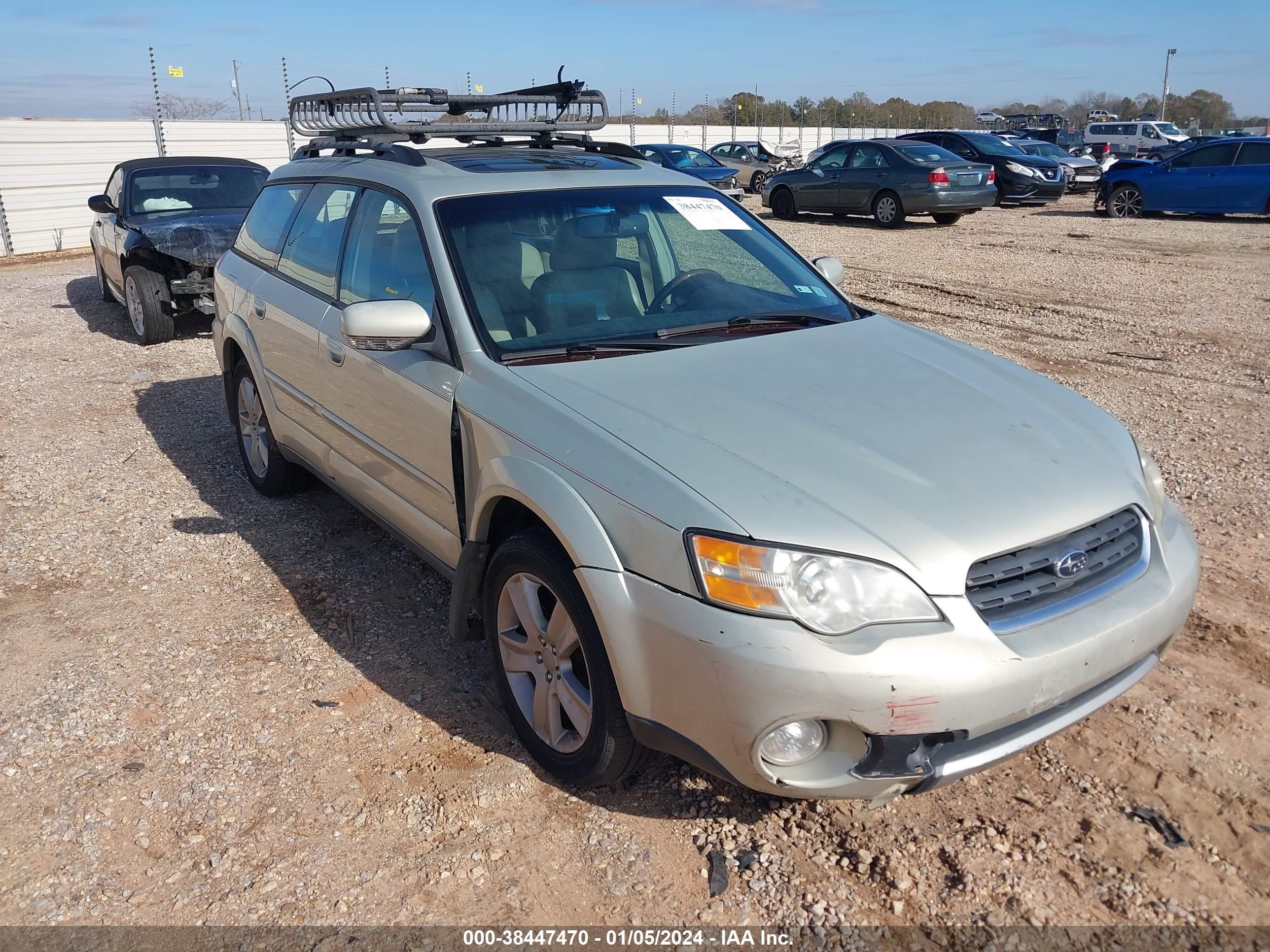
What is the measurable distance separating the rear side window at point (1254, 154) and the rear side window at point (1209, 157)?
94 mm

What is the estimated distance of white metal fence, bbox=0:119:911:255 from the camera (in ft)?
56.6

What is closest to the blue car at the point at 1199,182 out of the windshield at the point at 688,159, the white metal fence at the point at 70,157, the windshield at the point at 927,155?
the windshield at the point at 927,155

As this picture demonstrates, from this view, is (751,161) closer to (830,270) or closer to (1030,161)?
(1030,161)

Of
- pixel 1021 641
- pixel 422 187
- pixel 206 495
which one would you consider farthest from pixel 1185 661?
pixel 206 495

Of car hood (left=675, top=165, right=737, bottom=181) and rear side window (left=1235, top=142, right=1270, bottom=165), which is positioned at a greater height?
rear side window (left=1235, top=142, right=1270, bottom=165)

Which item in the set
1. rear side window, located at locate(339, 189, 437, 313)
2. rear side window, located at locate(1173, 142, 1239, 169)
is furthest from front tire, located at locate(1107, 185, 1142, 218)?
rear side window, located at locate(339, 189, 437, 313)

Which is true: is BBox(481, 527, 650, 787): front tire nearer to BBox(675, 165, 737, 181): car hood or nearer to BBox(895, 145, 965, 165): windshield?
BBox(895, 145, 965, 165): windshield

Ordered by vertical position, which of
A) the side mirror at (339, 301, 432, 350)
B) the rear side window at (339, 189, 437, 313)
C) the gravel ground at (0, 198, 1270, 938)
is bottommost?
the gravel ground at (0, 198, 1270, 938)

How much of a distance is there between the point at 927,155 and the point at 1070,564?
16.1m

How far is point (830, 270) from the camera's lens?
4277 millimetres

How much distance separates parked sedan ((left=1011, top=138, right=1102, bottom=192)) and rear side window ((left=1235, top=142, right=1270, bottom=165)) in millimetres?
5154

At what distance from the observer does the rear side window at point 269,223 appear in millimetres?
4734

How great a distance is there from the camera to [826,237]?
16266mm

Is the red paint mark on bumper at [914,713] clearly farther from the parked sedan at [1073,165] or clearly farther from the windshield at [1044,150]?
the windshield at [1044,150]
